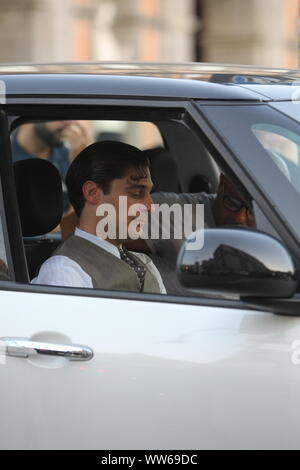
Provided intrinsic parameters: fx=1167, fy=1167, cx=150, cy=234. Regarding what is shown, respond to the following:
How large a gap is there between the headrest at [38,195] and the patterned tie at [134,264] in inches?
9.0

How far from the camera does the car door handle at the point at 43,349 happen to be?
2824mm

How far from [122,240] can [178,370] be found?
786mm

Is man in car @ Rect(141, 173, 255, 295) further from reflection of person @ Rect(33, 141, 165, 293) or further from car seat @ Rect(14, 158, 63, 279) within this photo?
car seat @ Rect(14, 158, 63, 279)

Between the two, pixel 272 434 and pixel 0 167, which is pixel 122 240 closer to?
→ pixel 0 167

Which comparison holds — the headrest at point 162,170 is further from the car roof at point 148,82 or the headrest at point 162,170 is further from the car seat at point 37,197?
the car roof at point 148,82

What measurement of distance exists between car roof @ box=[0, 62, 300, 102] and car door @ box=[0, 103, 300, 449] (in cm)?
51

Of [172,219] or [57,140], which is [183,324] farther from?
[57,140]

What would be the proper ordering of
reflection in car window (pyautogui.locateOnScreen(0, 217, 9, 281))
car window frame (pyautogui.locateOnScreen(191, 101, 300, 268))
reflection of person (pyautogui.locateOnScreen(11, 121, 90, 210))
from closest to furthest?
car window frame (pyautogui.locateOnScreen(191, 101, 300, 268)) < reflection in car window (pyautogui.locateOnScreen(0, 217, 9, 281)) < reflection of person (pyautogui.locateOnScreen(11, 121, 90, 210))

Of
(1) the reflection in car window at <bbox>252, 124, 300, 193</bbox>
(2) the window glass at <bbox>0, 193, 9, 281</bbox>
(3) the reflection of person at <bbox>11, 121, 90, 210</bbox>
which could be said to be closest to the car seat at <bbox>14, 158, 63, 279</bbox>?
(2) the window glass at <bbox>0, 193, 9, 281</bbox>

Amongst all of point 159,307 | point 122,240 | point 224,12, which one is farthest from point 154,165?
point 224,12

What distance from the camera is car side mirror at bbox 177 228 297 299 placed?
2600 millimetres

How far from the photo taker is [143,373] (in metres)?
2.76

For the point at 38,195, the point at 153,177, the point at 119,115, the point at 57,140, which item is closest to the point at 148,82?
the point at 119,115

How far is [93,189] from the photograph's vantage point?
338 centimetres
